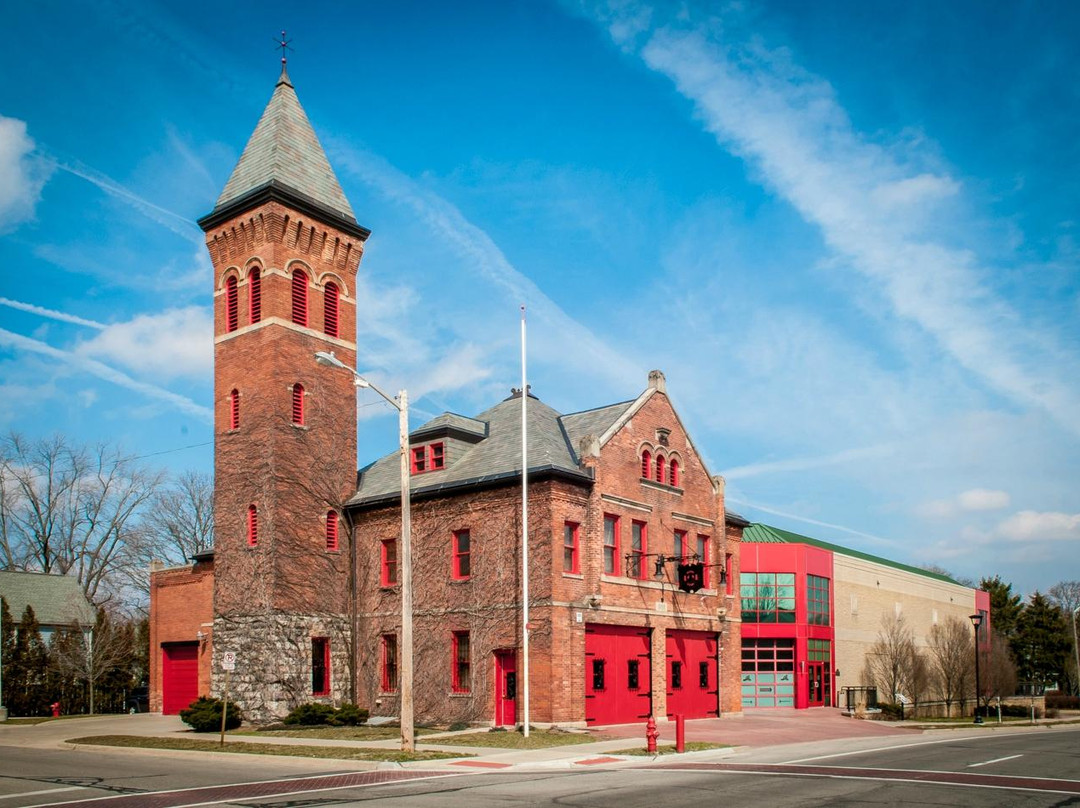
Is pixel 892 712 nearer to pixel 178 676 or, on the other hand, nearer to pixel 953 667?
pixel 953 667

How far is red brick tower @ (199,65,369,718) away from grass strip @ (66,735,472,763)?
18.8 ft

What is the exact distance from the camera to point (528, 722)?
96.6 ft

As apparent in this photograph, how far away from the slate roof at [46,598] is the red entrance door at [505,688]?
98.0 feet

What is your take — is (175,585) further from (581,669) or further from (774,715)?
(774,715)

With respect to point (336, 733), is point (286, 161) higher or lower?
higher

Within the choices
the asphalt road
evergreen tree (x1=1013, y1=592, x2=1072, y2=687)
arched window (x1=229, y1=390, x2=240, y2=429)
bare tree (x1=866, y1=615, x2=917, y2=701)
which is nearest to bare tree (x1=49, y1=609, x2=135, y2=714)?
arched window (x1=229, y1=390, x2=240, y2=429)

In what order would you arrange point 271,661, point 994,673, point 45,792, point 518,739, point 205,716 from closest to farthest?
point 45,792 < point 518,739 < point 205,716 < point 271,661 < point 994,673

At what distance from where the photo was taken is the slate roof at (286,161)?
38969 millimetres

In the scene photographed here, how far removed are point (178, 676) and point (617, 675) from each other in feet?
63.9

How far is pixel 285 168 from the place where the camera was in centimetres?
3897

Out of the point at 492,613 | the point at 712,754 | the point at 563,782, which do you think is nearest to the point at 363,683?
the point at 492,613

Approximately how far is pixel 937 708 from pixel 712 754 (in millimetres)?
42756

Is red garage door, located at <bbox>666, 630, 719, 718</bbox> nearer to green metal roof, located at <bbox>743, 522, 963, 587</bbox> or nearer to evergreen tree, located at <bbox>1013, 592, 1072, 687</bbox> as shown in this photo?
green metal roof, located at <bbox>743, 522, 963, 587</bbox>

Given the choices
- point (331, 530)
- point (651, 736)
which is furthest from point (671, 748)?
point (331, 530)
